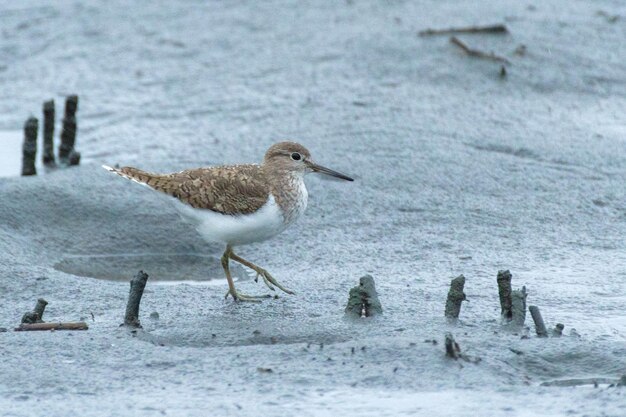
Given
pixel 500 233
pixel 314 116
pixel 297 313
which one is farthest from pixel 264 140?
pixel 297 313

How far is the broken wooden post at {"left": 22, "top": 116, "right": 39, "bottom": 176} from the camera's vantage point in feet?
27.3

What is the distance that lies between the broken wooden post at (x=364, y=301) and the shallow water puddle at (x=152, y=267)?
1472mm

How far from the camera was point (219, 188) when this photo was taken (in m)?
6.58

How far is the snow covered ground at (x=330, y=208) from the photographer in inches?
198

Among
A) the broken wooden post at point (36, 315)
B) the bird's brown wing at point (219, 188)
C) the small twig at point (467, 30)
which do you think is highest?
the small twig at point (467, 30)

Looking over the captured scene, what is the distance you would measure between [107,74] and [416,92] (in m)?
3.24

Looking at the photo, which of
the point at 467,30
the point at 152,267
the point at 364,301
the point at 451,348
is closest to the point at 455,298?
the point at 364,301

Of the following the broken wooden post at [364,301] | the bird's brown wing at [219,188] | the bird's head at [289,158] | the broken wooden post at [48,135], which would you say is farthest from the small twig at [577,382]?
the broken wooden post at [48,135]

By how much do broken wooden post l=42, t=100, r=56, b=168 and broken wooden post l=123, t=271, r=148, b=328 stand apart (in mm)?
3441

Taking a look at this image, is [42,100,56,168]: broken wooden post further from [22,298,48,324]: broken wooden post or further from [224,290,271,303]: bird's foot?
[22,298,48,324]: broken wooden post

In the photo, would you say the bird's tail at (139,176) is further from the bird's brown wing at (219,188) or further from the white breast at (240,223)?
the white breast at (240,223)

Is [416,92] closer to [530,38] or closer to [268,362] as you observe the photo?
[530,38]

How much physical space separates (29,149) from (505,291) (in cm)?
420

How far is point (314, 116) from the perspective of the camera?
950 cm
